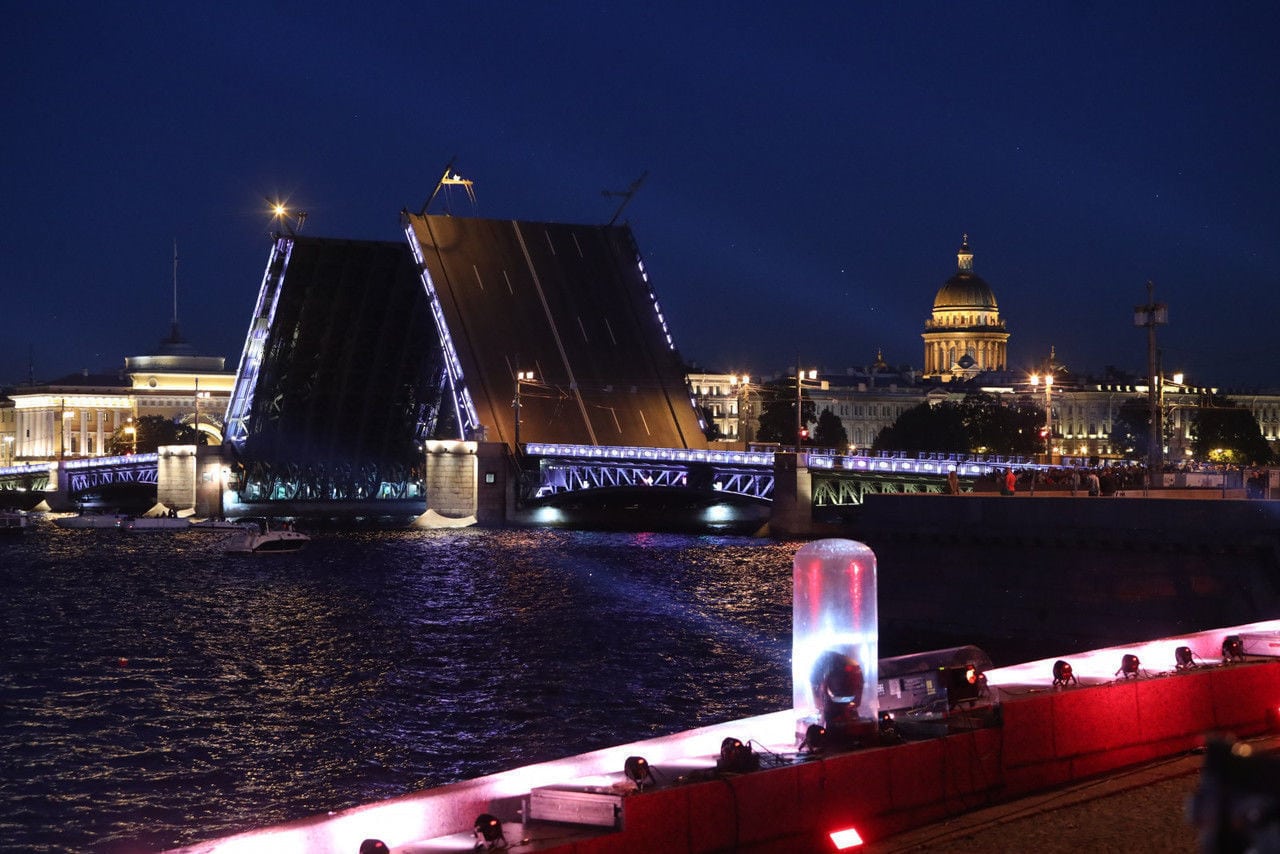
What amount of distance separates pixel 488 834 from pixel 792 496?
36028 millimetres

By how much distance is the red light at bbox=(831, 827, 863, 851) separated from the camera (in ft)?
22.6

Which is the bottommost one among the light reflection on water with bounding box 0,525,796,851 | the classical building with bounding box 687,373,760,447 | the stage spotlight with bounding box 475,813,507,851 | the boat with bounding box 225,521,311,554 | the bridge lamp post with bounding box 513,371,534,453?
the light reflection on water with bounding box 0,525,796,851

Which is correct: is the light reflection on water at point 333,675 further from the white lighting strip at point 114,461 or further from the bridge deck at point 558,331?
the white lighting strip at point 114,461

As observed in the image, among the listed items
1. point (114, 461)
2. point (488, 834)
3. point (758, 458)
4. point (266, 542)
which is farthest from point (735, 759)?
point (114, 461)

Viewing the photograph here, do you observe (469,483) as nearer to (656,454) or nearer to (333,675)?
(656,454)

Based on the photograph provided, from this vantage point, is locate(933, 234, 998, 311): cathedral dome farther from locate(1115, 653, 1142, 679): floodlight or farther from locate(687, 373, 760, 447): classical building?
locate(1115, 653, 1142, 679): floodlight

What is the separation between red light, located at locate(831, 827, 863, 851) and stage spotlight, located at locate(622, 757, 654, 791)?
876 mm

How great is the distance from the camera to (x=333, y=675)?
746 inches

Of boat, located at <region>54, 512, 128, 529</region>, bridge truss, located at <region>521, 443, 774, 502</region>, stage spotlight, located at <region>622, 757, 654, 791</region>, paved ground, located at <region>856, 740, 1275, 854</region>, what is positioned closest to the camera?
stage spotlight, located at <region>622, 757, 654, 791</region>

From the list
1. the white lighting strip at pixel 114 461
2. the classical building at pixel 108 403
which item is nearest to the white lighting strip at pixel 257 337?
the white lighting strip at pixel 114 461

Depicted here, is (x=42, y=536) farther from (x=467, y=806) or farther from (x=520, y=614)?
(x=467, y=806)

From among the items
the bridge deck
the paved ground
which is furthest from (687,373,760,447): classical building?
the paved ground

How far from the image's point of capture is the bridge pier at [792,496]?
135 ft

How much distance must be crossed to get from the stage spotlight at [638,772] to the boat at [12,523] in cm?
4520
